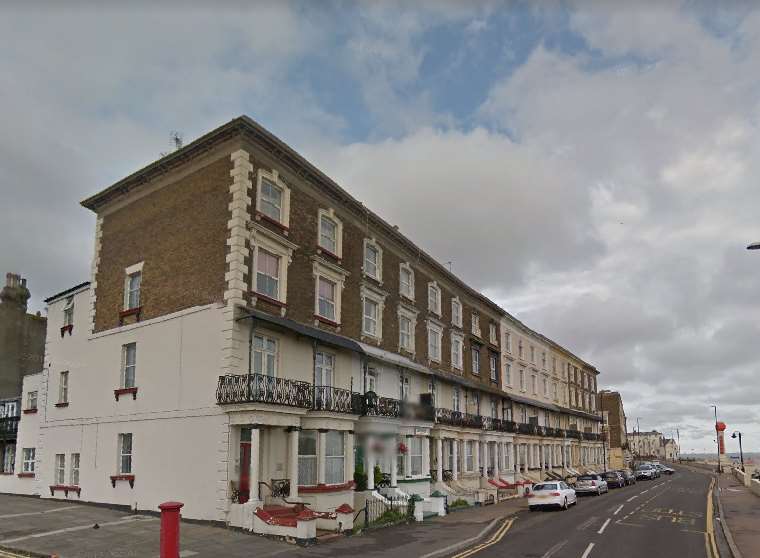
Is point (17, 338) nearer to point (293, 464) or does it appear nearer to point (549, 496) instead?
point (293, 464)

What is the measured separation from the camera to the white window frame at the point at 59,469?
29.0m

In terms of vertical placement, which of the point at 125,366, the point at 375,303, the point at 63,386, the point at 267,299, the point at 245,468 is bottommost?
the point at 245,468

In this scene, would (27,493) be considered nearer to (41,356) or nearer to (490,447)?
(41,356)

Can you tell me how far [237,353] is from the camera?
23266mm

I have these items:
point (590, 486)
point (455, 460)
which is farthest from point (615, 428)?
point (455, 460)

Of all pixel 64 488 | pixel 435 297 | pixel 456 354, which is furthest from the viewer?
pixel 456 354

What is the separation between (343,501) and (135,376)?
9627 millimetres

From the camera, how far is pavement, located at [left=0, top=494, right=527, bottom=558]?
1809cm

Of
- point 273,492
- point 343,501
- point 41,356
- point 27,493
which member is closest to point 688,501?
point 343,501

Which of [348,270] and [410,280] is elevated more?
[410,280]

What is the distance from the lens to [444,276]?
42812mm

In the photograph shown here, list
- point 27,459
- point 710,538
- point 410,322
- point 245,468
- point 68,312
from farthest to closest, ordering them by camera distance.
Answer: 1. point 410,322
2. point 27,459
3. point 68,312
4. point 245,468
5. point 710,538

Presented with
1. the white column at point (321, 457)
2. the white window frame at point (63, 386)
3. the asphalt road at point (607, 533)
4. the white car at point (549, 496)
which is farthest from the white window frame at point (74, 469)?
the white car at point (549, 496)

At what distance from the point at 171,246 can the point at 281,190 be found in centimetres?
494
